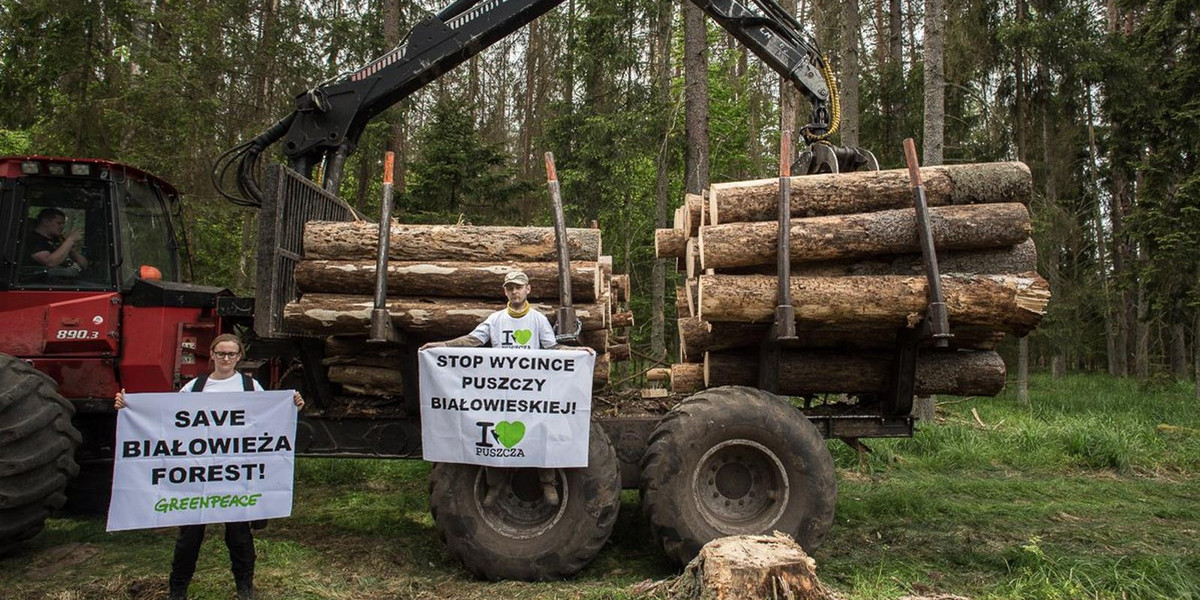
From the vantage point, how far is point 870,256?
580 centimetres

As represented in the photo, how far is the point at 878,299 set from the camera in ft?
18.0

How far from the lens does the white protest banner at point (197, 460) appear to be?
4.72 m

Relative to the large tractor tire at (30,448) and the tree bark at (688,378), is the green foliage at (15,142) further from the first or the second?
the tree bark at (688,378)

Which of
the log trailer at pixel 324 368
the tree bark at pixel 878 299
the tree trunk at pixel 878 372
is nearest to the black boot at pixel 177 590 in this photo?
the log trailer at pixel 324 368

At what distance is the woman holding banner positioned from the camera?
15.2 feet

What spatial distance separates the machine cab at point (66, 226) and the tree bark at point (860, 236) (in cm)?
496

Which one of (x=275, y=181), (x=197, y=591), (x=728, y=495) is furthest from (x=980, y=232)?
(x=197, y=591)

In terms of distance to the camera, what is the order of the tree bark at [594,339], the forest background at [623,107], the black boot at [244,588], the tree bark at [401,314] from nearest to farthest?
the black boot at [244,588], the tree bark at [401,314], the tree bark at [594,339], the forest background at [623,107]

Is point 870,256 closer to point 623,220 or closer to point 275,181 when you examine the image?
point 275,181

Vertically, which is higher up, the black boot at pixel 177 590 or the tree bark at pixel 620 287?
the tree bark at pixel 620 287

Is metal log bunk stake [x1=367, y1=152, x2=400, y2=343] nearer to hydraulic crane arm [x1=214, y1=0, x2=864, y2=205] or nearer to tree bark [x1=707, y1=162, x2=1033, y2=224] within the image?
hydraulic crane arm [x1=214, y1=0, x2=864, y2=205]

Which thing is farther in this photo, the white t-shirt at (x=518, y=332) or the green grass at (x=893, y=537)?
the white t-shirt at (x=518, y=332)

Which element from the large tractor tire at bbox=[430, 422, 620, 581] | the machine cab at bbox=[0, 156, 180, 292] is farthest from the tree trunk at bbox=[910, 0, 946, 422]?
the machine cab at bbox=[0, 156, 180, 292]

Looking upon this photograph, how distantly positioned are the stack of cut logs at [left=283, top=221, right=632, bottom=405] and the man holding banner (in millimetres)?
306
